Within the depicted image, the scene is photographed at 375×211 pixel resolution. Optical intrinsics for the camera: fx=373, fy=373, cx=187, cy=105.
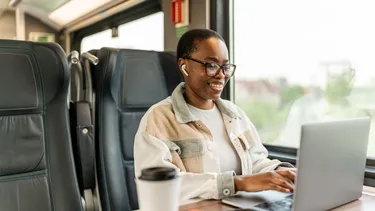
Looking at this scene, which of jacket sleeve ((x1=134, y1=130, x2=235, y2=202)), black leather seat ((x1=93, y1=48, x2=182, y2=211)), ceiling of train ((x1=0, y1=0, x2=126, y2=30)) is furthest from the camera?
ceiling of train ((x1=0, y1=0, x2=126, y2=30))

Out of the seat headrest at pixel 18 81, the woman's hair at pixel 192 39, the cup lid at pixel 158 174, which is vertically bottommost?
the cup lid at pixel 158 174

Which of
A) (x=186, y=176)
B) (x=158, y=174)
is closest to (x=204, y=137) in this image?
(x=186, y=176)

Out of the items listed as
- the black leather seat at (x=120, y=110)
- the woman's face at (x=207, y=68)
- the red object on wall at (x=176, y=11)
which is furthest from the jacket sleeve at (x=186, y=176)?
the red object on wall at (x=176, y=11)

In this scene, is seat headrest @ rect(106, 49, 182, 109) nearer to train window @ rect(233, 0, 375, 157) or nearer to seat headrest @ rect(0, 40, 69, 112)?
seat headrest @ rect(0, 40, 69, 112)

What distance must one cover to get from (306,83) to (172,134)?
0.85 meters

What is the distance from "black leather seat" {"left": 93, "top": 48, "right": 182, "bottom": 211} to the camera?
5.22 feet

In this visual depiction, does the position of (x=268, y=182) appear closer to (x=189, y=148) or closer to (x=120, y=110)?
(x=189, y=148)

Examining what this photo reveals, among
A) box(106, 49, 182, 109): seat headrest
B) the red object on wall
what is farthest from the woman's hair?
the red object on wall

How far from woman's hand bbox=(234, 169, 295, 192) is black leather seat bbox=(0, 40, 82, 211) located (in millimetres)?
661

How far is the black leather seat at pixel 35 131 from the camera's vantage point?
52.0 inches

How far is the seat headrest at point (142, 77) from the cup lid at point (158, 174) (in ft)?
3.53

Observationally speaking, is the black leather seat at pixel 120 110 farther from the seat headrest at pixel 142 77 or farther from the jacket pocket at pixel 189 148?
the jacket pocket at pixel 189 148

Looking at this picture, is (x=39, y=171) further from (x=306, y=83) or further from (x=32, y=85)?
(x=306, y=83)

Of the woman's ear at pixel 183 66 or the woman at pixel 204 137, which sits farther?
the woman's ear at pixel 183 66
